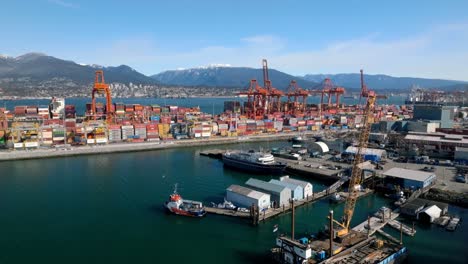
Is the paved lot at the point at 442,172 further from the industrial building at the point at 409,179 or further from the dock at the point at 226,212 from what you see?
the dock at the point at 226,212

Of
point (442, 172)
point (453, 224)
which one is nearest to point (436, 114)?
point (442, 172)

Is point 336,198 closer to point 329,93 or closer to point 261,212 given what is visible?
point 261,212

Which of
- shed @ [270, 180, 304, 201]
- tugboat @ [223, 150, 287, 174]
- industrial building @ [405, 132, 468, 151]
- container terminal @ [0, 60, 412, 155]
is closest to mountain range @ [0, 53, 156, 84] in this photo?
container terminal @ [0, 60, 412, 155]

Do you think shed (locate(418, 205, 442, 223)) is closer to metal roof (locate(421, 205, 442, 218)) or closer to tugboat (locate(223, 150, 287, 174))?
metal roof (locate(421, 205, 442, 218))

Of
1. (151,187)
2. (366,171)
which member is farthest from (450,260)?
(151,187)

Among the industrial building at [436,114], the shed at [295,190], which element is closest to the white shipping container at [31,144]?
the shed at [295,190]

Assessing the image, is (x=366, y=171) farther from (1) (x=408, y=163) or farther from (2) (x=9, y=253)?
(2) (x=9, y=253)
